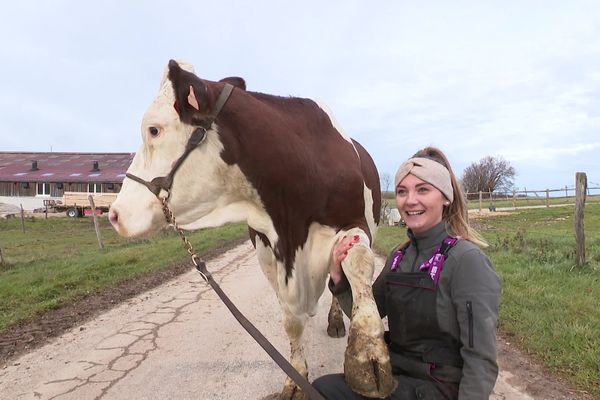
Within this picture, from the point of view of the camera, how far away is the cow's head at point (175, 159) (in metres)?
2.27

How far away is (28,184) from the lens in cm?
4181

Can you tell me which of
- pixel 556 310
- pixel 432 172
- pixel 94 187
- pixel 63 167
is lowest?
pixel 556 310

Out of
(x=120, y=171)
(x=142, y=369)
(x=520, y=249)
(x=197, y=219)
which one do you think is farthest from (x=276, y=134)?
(x=120, y=171)

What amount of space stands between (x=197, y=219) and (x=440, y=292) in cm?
135

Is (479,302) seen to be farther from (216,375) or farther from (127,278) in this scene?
(127,278)

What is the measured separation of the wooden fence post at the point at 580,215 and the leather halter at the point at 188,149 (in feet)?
21.3

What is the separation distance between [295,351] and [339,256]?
121cm

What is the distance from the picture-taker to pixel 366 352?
193 centimetres

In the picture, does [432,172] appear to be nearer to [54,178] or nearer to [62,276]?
[62,276]

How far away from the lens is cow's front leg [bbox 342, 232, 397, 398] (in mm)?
1887

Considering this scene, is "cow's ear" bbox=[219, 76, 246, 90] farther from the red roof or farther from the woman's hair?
the red roof

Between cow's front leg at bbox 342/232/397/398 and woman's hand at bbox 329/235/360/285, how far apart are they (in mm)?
182

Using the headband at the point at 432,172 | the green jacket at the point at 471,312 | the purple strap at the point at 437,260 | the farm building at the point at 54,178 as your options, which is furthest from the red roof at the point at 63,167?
the green jacket at the point at 471,312

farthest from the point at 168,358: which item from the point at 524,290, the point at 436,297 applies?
the point at 524,290
